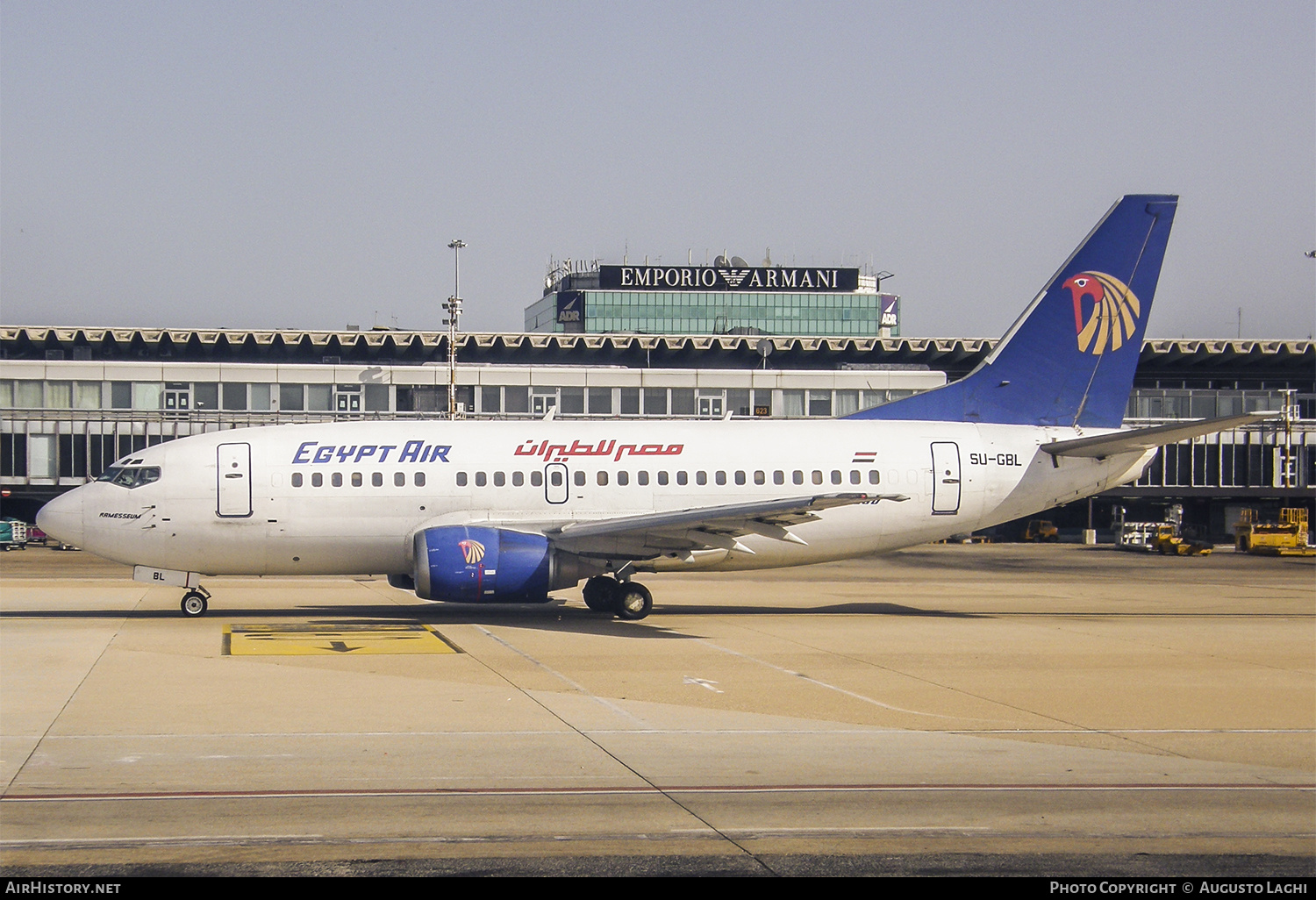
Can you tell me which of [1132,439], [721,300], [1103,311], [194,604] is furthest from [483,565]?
[721,300]

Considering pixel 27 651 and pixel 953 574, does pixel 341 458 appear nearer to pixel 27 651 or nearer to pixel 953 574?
pixel 27 651

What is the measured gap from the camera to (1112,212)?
30.6 metres

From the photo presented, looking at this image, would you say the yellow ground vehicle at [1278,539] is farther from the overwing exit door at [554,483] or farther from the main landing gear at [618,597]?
the overwing exit door at [554,483]

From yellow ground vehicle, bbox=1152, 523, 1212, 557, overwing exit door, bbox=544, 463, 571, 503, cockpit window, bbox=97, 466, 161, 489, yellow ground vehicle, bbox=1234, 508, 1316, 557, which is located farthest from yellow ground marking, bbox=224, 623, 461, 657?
yellow ground vehicle, bbox=1234, 508, 1316, 557

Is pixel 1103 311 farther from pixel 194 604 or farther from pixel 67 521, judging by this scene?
pixel 67 521

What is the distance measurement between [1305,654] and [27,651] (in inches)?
907

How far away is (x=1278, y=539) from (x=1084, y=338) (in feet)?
128

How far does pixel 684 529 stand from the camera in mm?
26891

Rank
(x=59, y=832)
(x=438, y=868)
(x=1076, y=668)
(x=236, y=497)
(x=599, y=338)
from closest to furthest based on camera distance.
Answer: (x=438, y=868) < (x=59, y=832) < (x=1076, y=668) < (x=236, y=497) < (x=599, y=338)

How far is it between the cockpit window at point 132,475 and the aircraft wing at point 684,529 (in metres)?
8.78

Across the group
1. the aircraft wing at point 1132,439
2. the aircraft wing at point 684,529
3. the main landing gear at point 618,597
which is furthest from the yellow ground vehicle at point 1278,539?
the main landing gear at point 618,597

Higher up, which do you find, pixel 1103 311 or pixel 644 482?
pixel 1103 311

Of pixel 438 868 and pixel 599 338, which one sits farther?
pixel 599 338

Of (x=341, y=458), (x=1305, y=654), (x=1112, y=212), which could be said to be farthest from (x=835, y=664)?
(x=1112, y=212)
